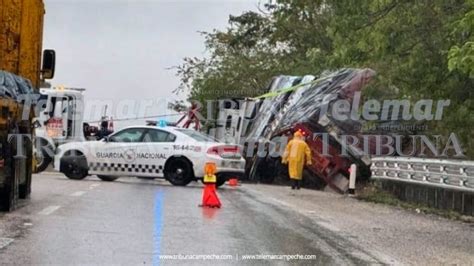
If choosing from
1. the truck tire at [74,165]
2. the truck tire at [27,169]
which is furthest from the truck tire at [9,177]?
the truck tire at [74,165]

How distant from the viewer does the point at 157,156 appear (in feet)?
63.7

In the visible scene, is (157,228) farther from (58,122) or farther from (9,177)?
(58,122)

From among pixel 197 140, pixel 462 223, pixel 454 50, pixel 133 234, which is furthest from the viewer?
pixel 197 140

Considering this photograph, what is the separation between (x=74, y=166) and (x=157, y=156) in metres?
2.58

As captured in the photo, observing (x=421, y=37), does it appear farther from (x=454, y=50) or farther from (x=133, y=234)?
(x=133, y=234)

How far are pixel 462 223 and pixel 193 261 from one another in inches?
274

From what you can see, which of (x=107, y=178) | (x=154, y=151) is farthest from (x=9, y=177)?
(x=107, y=178)

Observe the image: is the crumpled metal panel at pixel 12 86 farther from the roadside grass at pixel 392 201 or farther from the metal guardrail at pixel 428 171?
the roadside grass at pixel 392 201

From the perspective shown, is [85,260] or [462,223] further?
[462,223]

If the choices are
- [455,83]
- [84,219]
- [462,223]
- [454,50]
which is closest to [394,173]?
[455,83]

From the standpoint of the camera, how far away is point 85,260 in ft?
24.9

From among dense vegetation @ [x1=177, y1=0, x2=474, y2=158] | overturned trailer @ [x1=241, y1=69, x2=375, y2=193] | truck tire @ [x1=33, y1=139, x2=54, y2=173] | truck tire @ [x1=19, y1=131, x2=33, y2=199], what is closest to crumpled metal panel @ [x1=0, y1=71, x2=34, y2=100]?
truck tire @ [x1=19, y1=131, x2=33, y2=199]

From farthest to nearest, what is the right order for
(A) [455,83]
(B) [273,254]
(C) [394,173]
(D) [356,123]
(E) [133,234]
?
1. (D) [356,123]
2. (C) [394,173]
3. (A) [455,83]
4. (E) [133,234]
5. (B) [273,254]

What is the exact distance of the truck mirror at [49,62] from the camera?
504 inches
